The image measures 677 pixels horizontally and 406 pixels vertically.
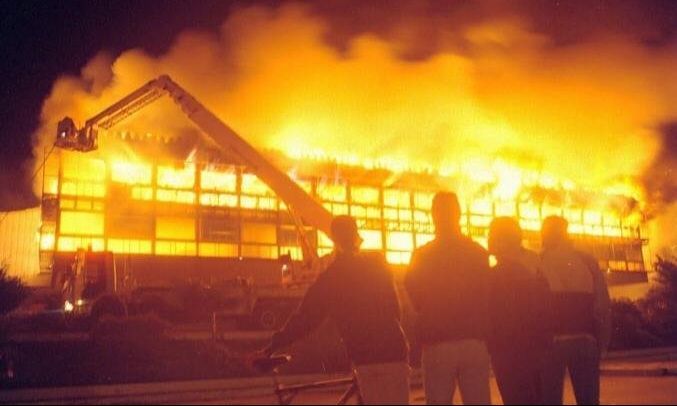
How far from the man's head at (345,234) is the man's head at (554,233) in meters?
1.91

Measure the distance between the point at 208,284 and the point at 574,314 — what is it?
536 inches

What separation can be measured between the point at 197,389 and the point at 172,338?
346 centimetres

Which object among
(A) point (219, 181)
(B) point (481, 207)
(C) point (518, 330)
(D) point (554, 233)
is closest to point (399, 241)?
(B) point (481, 207)

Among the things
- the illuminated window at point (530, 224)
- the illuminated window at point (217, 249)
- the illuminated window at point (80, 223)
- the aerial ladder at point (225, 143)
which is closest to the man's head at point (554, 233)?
the aerial ladder at point (225, 143)

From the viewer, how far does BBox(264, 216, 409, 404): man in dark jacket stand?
370 cm

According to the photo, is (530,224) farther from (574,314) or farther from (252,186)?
(574,314)

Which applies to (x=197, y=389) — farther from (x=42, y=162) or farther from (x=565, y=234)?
(x=42, y=162)

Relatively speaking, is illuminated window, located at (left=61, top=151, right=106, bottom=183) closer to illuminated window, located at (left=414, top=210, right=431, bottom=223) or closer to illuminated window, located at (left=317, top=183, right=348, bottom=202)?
illuminated window, located at (left=317, top=183, right=348, bottom=202)

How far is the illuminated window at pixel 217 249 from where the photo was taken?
1006 inches

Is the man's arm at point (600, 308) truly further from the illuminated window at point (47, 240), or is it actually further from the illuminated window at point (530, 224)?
the illuminated window at point (530, 224)

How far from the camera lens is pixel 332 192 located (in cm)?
2930

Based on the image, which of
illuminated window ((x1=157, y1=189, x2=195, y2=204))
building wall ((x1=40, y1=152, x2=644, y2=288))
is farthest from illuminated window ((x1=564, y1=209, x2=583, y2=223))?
illuminated window ((x1=157, y1=189, x2=195, y2=204))

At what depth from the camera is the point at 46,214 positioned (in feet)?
76.1

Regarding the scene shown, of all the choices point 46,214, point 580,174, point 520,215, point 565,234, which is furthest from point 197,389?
point 580,174
